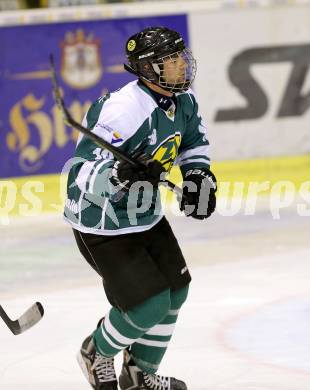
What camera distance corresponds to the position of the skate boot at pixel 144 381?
3277 millimetres

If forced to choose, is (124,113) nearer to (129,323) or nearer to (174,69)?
(174,69)

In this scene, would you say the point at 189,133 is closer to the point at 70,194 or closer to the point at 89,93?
the point at 70,194

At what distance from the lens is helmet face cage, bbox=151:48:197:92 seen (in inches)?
123

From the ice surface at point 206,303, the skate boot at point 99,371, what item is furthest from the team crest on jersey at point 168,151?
the ice surface at point 206,303

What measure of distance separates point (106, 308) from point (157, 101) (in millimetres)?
1486

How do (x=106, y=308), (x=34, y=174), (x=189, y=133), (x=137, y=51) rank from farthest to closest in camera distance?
1. (x=34, y=174)
2. (x=106, y=308)
3. (x=189, y=133)
4. (x=137, y=51)

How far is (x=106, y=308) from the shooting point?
14.5ft

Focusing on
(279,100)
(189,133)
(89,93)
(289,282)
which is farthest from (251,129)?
(189,133)

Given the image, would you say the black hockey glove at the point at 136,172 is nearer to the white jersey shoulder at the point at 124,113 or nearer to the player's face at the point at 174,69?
the white jersey shoulder at the point at 124,113

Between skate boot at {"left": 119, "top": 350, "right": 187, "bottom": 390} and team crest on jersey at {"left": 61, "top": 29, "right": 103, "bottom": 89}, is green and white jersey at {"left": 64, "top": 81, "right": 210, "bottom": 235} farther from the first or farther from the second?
team crest on jersey at {"left": 61, "top": 29, "right": 103, "bottom": 89}

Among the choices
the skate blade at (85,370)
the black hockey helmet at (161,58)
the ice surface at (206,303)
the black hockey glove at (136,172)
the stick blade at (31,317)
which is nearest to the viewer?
the black hockey glove at (136,172)

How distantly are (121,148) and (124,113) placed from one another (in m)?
0.11

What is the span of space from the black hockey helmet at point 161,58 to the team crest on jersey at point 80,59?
444 centimetres

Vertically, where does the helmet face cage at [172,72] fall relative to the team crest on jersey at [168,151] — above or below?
above
